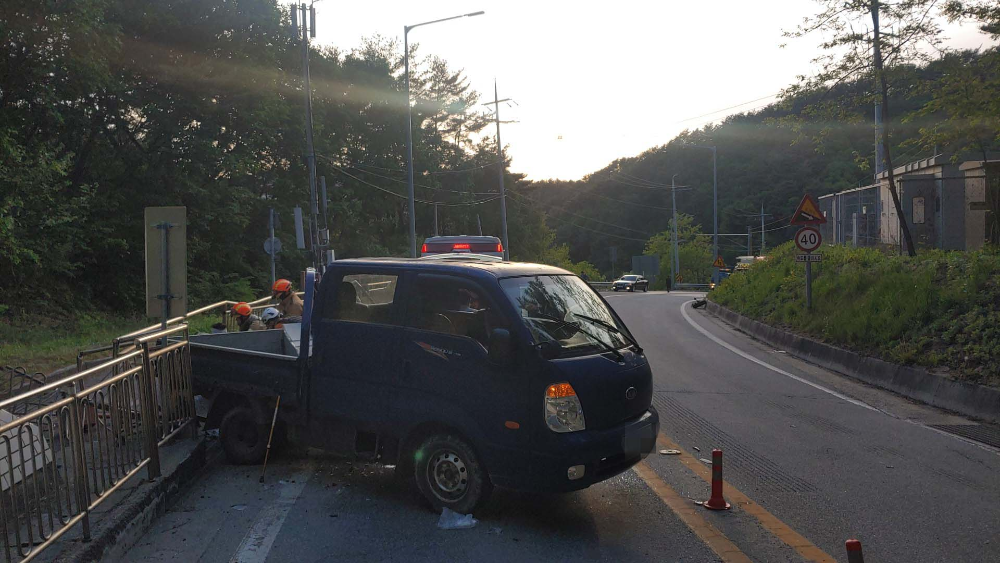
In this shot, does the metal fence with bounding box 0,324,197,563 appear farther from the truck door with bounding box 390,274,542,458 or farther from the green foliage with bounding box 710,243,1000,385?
the green foliage with bounding box 710,243,1000,385

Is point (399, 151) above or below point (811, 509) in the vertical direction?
above

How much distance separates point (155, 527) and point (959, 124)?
53.6 ft

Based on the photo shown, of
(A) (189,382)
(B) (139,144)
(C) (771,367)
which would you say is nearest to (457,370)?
(A) (189,382)

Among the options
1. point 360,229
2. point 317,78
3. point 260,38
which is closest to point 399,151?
point 360,229

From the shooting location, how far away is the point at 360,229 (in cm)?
5262

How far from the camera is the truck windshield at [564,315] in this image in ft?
18.0

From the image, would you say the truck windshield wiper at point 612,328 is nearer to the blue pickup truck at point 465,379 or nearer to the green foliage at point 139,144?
the blue pickup truck at point 465,379

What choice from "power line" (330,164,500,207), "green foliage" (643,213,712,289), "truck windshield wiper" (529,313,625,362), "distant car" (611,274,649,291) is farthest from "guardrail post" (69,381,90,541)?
"green foliage" (643,213,712,289)

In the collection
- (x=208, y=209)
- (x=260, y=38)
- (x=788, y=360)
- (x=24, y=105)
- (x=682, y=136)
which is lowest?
(x=788, y=360)

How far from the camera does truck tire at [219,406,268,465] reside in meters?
6.91

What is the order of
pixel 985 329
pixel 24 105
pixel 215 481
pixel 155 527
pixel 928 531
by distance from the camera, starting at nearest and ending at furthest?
1. pixel 928 531
2. pixel 155 527
3. pixel 215 481
4. pixel 985 329
5. pixel 24 105

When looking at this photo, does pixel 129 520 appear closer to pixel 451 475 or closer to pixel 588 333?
pixel 451 475

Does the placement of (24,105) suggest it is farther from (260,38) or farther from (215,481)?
(215,481)

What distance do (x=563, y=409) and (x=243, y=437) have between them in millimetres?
3406
